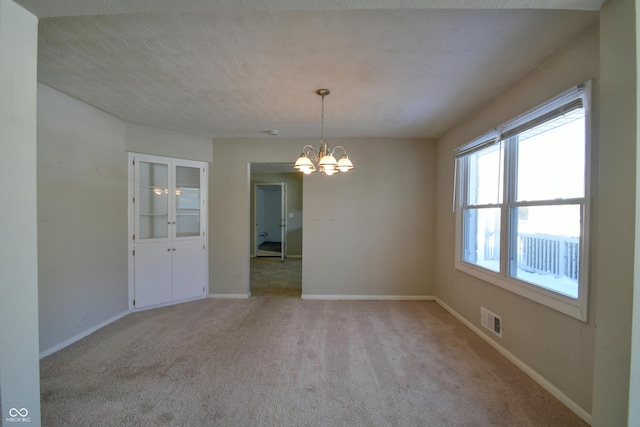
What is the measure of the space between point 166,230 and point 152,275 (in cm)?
66

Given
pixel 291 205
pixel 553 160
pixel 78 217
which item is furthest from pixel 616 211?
pixel 291 205

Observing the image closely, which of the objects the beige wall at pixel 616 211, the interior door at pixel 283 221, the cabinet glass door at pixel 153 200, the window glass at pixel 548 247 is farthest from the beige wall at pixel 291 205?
the beige wall at pixel 616 211

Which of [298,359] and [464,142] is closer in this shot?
[298,359]

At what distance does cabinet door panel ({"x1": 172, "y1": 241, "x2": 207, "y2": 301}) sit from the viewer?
3842mm

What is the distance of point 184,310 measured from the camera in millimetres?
3586

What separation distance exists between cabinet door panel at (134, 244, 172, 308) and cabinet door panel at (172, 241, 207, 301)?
0.10 m

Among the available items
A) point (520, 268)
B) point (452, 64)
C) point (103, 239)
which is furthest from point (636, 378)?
point (103, 239)

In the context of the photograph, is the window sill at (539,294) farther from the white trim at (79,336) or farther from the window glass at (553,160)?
the white trim at (79,336)

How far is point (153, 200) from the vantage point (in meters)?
3.75

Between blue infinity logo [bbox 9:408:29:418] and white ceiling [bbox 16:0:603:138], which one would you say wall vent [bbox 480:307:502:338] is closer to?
white ceiling [bbox 16:0:603:138]

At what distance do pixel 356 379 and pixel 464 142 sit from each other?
2.91m

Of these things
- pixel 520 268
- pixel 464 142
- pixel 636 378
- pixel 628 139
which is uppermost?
pixel 464 142

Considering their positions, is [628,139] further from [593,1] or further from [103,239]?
[103,239]

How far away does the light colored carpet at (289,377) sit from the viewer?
1.72m
